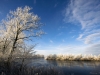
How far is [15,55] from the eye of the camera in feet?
48.5

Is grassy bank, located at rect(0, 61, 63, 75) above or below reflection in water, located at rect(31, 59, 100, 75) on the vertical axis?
above

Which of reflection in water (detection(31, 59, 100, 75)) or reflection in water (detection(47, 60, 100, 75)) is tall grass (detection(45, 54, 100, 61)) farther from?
reflection in water (detection(47, 60, 100, 75))

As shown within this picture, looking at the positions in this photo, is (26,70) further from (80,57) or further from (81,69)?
(80,57)

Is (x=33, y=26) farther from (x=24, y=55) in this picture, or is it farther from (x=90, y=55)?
(x=90, y=55)

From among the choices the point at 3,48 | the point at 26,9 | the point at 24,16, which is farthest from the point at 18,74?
the point at 3,48

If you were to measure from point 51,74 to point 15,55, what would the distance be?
18.0ft

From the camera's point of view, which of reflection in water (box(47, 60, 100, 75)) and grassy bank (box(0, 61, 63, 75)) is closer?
grassy bank (box(0, 61, 63, 75))

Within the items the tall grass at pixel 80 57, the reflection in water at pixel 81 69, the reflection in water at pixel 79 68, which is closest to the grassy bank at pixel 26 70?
the reflection in water at pixel 79 68

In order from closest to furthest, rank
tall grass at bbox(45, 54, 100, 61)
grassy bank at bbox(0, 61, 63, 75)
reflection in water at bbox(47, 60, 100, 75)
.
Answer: grassy bank at bbox(0, 61, 63, 75) → reflection in water at bbox(47, 60, 100, 75) → tall grass at bbox(45, 54, 100, 61)

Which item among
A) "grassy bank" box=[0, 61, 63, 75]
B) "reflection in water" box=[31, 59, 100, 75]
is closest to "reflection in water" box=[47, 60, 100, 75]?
"reflection in water" box=[31, 59, 100, 75]

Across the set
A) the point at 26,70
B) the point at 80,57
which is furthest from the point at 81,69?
the point at 80,57

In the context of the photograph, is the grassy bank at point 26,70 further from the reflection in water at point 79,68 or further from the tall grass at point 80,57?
the tall grass at point 80,57

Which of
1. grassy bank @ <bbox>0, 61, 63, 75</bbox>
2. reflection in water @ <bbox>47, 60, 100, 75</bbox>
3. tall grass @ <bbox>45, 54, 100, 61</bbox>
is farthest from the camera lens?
tall grass @ <bbox>45, 54, 100, 61</bbox>

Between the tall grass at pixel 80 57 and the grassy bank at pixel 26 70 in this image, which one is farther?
the tall grass at pixel 80 57
